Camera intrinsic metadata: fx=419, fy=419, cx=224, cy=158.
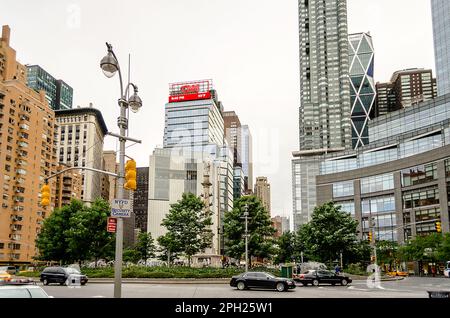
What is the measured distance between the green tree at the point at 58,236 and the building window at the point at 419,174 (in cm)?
6790

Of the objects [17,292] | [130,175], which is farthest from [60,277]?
[17,292]

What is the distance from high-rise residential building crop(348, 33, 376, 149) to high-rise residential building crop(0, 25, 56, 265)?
138 m

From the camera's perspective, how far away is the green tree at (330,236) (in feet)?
172

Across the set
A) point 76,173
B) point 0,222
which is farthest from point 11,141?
point 76,173

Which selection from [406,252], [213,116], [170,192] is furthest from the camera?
[213,116]

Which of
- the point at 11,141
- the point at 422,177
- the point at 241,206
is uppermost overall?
the point at 11,141

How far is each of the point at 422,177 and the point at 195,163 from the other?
2836 inches

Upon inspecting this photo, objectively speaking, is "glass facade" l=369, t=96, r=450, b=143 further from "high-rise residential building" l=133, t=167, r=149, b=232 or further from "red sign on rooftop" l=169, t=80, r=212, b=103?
"high-rise residential building" l=133, t=167, r=149, b=232

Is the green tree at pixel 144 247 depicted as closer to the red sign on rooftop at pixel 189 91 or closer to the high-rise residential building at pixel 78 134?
the high-rise residential building at pixel 78 134

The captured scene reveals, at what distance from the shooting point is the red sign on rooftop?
160 m

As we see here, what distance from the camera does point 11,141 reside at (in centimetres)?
9875

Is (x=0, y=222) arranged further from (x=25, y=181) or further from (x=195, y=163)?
(x=195, y=163)

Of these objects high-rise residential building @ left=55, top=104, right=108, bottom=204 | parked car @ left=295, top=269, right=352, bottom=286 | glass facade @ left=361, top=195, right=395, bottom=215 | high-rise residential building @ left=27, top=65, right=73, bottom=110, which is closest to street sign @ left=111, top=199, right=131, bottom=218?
parked car @ left=295, top=269, right=352, bottom=286
